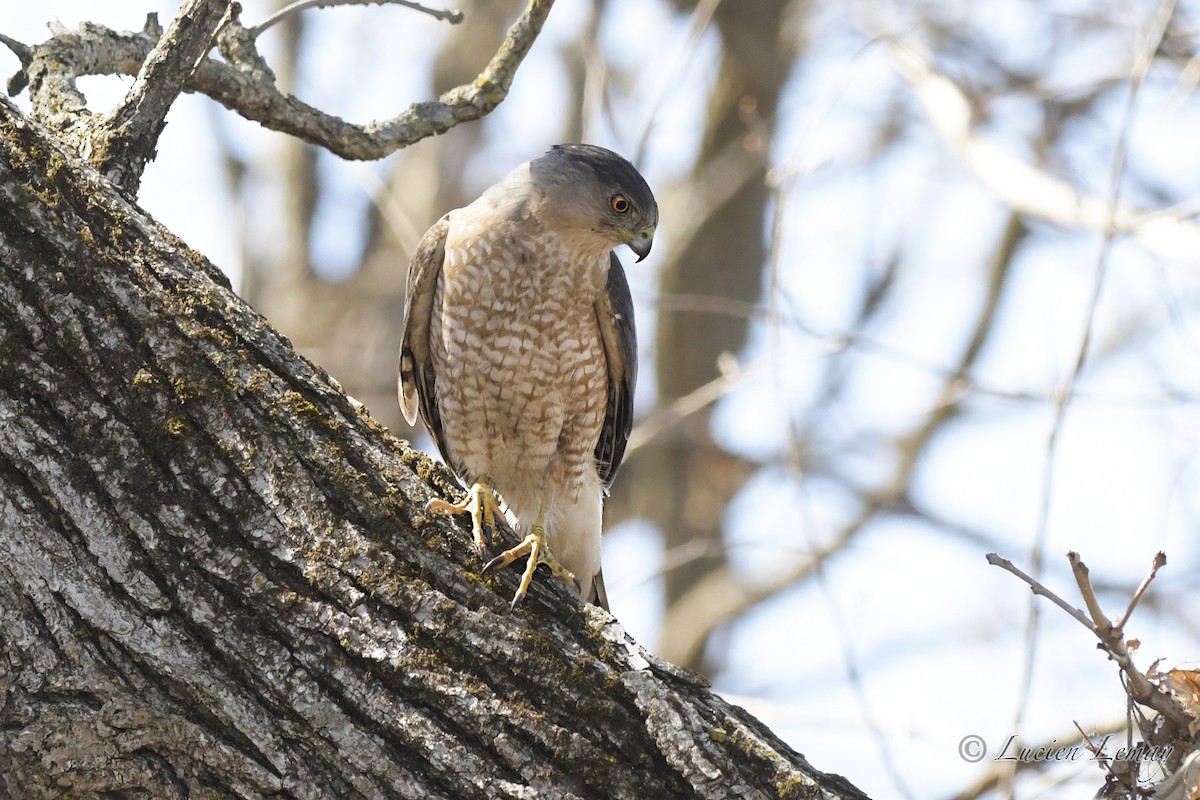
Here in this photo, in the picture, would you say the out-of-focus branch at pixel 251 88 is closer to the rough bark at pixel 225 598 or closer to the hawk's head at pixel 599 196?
the rough bark at pixel 225 598

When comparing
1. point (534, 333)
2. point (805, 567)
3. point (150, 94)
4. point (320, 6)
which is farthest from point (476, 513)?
point (805, 567)

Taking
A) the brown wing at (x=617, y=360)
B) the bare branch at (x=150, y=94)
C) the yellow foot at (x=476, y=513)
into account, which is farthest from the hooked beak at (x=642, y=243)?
the bare branch at (x=150, y=94)

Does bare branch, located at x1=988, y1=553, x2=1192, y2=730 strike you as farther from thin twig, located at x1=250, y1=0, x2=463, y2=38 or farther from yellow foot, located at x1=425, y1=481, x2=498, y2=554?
thin twig, located at x1=250, y1=0, x2=463, y2=38

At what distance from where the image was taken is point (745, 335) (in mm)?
8953

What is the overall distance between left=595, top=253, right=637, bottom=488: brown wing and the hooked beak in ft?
0.37

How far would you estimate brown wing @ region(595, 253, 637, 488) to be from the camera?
13.3 ft

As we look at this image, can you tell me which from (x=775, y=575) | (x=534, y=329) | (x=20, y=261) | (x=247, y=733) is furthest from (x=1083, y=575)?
(x=775, y=575)

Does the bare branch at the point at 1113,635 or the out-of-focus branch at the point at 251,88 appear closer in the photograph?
the bare branch at the point at 1113,635

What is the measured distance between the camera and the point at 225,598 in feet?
7.02

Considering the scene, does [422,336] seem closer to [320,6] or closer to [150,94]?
[320,6]

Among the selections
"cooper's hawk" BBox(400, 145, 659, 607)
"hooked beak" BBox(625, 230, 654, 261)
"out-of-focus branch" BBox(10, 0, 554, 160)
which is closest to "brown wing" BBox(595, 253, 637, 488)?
"cooper's hawk" BBox(400, 145, 659, 607)

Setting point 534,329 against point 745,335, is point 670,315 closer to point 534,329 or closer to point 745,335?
point 745,335

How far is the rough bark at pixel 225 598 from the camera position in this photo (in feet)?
6.75

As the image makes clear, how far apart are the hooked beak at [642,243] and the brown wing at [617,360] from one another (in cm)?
11
